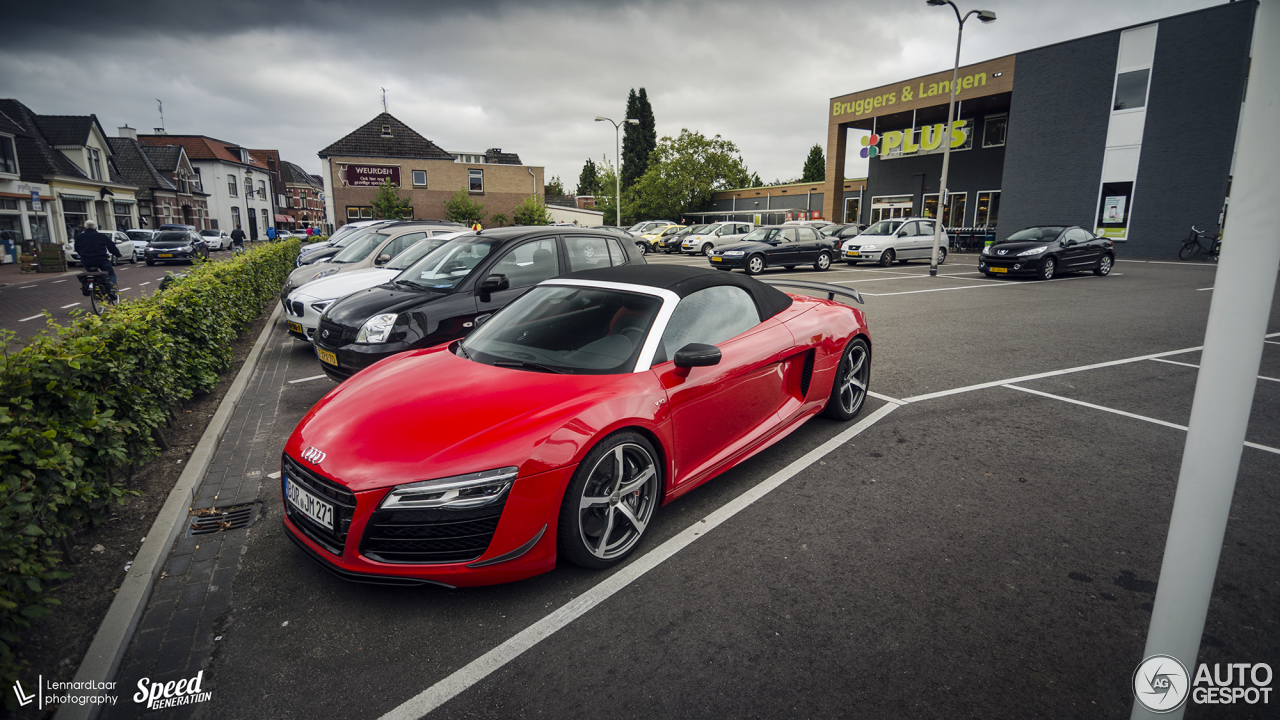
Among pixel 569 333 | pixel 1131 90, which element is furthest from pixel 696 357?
pixel 1131 90

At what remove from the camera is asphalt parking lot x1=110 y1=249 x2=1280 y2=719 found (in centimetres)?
232

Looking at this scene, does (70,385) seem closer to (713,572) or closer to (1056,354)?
(713,572)

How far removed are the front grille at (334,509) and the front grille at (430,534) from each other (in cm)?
12

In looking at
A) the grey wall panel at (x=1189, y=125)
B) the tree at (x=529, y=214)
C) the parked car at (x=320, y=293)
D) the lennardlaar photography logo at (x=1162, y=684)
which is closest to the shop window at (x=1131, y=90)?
the grey wall panel at (x=1189, y=125)

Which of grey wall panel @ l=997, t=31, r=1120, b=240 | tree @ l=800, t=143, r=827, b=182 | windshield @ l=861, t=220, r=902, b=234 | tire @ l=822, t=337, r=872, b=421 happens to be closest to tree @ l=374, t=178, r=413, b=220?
windshield @ l=861, t=220, r=902, b=234

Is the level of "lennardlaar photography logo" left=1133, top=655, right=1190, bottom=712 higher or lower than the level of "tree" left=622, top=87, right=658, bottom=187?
lower

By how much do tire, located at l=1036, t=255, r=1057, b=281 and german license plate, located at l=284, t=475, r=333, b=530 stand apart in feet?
63.0

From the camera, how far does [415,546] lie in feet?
8.66

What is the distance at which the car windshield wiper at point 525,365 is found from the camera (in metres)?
3.36

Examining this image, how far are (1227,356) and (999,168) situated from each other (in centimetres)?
3704

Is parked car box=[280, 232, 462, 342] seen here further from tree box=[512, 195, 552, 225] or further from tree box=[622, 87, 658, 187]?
tree box=[622, 87, 658, 187]

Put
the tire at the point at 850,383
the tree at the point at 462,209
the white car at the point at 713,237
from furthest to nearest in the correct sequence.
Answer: the tree at the point at 462,209 → the white car at the point at 713,237 → the tire at the point at 850,383

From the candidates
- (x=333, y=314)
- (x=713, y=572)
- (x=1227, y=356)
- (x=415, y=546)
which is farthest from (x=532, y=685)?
(x=333, y=314)
